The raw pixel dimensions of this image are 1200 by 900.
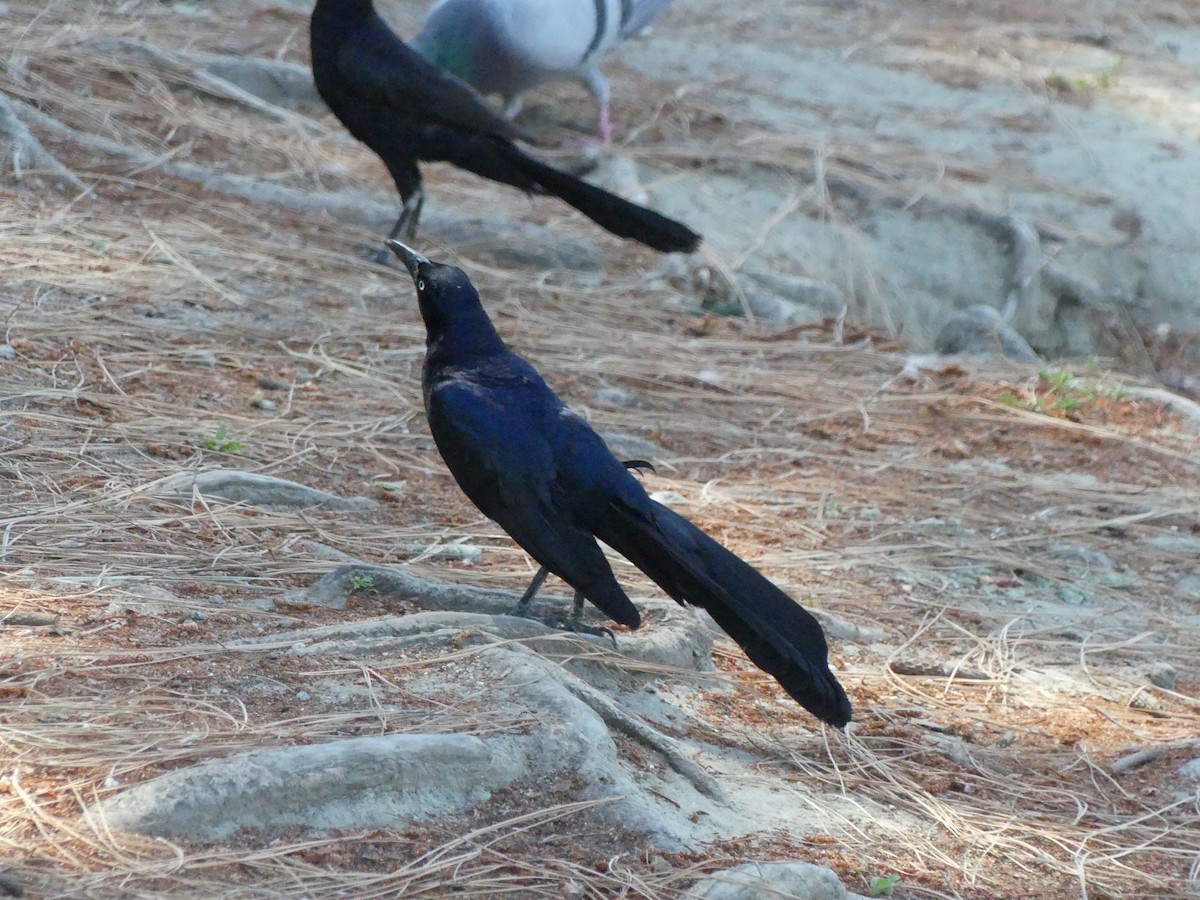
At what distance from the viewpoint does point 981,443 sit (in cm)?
498

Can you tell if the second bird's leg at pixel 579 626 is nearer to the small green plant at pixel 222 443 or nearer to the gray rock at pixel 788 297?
the small green plant at pixel 222 443

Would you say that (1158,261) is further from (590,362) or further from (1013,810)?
(1013,810)

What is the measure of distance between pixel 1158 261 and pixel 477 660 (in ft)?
20.1

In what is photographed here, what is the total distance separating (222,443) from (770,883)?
2182mm

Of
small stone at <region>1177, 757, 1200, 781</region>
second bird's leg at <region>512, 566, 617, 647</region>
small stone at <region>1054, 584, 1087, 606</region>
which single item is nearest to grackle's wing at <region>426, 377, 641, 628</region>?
second bird's leg at <region>512, 566, 617, 647</region>

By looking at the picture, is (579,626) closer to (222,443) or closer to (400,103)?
(222,443)

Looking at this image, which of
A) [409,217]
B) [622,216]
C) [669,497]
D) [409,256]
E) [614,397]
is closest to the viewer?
[409,256]

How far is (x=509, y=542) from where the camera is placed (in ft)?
12.0

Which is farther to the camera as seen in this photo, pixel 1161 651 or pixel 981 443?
pixel 981 443

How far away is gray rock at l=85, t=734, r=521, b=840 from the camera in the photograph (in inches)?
77.0

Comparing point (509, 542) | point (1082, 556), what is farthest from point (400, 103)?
point (1082, 556)

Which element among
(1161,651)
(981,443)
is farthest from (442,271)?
(981,443)

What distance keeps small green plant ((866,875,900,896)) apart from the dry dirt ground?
41mm

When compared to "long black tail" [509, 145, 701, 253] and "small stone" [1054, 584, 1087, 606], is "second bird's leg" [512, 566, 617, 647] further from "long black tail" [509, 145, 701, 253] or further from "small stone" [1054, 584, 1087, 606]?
"long black tail" [509, 145, 701, 253]
